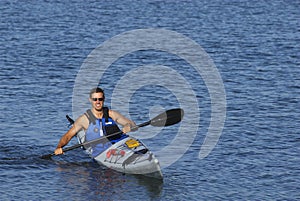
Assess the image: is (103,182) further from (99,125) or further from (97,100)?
(97,100)

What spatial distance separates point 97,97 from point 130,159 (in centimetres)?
212

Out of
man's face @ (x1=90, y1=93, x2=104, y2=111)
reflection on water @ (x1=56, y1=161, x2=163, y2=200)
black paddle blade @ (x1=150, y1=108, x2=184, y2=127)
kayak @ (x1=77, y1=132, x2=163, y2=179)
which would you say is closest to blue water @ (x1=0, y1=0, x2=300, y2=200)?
reflection on water @ (x1=56, y1=161, x2=163, y2=200)

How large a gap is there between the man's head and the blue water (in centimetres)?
205

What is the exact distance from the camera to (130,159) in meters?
22.9

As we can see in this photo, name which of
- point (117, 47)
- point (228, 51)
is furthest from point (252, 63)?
point (117, 47)

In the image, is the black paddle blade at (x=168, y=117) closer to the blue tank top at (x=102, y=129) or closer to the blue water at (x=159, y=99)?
the blue water at (x=159, y=99)

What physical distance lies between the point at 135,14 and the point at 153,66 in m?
18.7

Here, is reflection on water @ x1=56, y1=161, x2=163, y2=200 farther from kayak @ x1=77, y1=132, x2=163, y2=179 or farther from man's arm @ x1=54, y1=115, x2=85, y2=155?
man's arm @ x1=54, y1=115, x2=85, y2=155

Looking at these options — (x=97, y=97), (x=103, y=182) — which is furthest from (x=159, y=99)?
(x=103, y=182)

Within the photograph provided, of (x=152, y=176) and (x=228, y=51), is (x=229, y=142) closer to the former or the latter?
(x=152, y=176)

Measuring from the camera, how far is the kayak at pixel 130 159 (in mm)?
22484

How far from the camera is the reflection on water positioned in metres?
21.8

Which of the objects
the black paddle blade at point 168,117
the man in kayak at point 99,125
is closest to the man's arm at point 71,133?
the man in kayak at point 99,125

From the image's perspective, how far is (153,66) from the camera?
3984 cm
